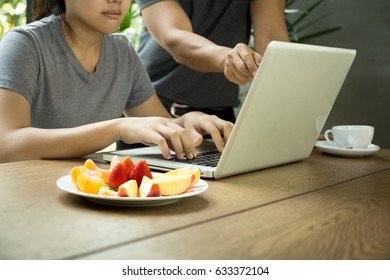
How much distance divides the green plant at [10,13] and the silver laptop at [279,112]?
163 centimetres

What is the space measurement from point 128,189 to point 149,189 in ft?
0.10

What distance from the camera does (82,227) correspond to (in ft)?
2.60

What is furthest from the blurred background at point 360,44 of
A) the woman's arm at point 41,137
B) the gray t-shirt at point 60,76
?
the woman's arm at point 41,137

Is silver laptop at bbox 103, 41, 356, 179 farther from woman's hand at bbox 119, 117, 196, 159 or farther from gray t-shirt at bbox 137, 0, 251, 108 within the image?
gray t-shirt at bbox 137, 0, 251, 108

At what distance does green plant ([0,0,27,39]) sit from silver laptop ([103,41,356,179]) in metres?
1.63

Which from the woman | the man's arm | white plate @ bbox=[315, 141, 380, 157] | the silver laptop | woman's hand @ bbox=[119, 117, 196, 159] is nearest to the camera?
the silver laptop

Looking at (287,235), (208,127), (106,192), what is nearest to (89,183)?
(106,192)

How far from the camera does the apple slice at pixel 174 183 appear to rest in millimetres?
917

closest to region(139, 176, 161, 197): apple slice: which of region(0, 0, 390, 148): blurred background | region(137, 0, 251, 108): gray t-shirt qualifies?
region(137, 0, 251, 108): gray t-shirt

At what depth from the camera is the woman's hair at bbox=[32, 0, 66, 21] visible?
179 cm

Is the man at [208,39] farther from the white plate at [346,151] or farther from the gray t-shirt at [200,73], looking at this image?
the white plate at [346,151]
